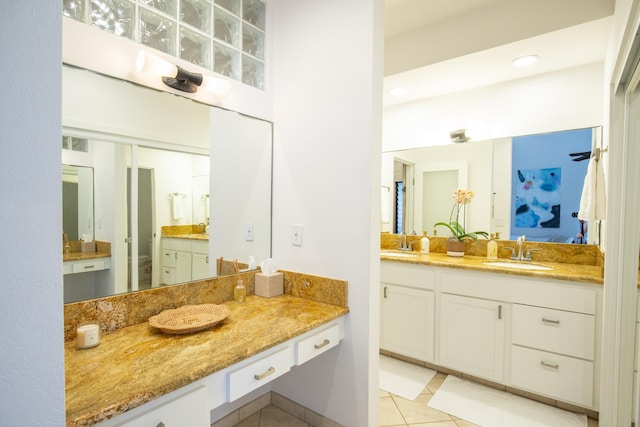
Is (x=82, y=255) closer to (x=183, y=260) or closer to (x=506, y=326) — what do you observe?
(x=183, y=260)

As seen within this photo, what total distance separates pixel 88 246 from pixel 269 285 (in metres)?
0.87

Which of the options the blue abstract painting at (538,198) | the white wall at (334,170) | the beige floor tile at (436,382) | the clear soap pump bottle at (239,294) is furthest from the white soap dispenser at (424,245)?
the clear soap pump bottle at (239,294)

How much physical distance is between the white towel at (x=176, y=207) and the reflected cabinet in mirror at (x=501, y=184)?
7.47ft

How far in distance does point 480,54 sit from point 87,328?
110 inches

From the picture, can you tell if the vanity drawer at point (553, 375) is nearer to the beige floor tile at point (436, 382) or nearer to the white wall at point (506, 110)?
the beige floor tile at point (436, 382)

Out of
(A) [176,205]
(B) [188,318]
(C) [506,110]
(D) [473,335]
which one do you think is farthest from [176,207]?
(C) [506,110]

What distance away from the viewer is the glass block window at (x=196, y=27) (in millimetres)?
1286

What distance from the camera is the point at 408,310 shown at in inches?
102

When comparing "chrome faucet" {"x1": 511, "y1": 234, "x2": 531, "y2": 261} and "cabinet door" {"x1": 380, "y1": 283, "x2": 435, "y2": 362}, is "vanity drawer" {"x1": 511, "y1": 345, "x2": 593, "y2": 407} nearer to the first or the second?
"cabinet door" {"x1": 380, "y1": 283, "x2": 435, "y2": 362}

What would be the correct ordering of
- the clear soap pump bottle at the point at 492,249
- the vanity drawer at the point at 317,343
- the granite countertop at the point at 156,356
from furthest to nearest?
the clear soap pump bottle at the point at 492,249, the vanity drawer at the point at 317,343, the granite countertop at the point at 156,356

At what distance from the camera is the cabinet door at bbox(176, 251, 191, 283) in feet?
5.17

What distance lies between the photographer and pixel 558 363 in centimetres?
203

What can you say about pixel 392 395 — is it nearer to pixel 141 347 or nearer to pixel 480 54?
pixel 141 347

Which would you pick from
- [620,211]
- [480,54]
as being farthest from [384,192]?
[620,211]
